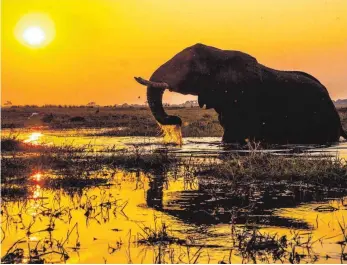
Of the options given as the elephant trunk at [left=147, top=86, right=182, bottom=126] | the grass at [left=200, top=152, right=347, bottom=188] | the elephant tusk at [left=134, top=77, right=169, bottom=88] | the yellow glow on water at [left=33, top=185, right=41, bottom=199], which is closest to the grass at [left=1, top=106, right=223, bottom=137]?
the elephant trunk at [left=147, top=86, right=182, bottom=126]

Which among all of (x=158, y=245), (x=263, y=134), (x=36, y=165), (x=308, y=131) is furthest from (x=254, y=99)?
(x=158, y=245)

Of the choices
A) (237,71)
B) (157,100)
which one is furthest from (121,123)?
(157,100)

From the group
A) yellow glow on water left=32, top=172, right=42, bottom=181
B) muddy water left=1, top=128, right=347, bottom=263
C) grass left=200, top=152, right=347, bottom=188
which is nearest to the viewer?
muddy water left=1, top=128, right=347, bottom=263

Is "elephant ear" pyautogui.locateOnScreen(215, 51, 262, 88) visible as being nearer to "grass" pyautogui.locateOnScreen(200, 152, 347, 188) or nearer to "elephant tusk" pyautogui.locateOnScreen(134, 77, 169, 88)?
"elephant tusk" pyautogui.locateOnScreen(134, 77, 169, 88)

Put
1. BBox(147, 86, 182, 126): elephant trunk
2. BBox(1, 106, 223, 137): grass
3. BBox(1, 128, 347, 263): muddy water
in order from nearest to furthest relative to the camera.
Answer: BBox(1, 128, 347, 263): muddy water → BBox(147, 86, 182, 126): elephant trunk → BBox(1, 106, 223, 137): grass

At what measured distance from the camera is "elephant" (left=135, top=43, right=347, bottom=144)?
54.2 feet

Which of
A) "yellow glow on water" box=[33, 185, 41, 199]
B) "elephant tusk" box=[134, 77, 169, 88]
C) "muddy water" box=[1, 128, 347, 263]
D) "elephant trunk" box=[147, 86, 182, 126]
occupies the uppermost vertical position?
"elephant tusk" box=[134, 77, 169, 88]

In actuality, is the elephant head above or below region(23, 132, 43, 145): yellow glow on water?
above

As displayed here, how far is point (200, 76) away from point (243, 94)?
1245mm

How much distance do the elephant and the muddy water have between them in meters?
6.37

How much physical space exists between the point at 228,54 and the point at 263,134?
2338 millimetres

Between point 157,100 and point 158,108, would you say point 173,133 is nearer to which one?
point 158,108

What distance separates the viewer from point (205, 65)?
55.4 ft

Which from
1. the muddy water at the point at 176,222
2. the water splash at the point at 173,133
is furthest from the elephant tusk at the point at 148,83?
the muddy water at the point at 176,222
